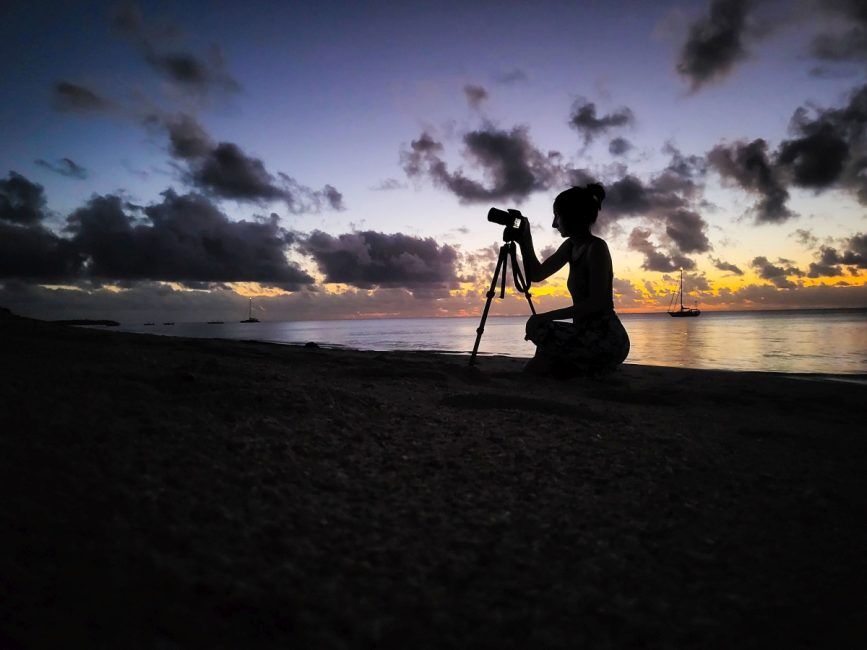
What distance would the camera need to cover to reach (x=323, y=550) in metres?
1.39

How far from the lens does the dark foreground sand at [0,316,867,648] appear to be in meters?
1.11

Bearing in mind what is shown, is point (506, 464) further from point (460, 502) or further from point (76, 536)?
point (76, 536)

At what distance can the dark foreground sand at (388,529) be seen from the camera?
1108 millimetres

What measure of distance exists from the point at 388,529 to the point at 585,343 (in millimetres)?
4984

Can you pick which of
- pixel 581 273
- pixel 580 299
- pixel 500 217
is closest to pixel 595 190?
pixel 581 273

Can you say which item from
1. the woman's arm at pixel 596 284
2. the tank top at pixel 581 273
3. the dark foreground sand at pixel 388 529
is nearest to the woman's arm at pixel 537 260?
the tank top at pixel 581 273

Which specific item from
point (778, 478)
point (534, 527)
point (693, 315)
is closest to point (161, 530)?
point (534, 527)

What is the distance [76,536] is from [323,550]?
0.68 m

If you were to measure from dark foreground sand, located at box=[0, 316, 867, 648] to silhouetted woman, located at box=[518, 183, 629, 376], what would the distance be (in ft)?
9.84

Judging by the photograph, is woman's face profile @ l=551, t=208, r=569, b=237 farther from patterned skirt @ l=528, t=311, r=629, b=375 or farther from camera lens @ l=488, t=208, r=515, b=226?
patterned skirt @ l=528, t=311, r=629, b=375

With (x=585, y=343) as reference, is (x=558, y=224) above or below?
above

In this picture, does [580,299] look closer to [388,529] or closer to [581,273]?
[581,273]

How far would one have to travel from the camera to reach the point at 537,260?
6.43 meters

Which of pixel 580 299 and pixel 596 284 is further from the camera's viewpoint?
pixel 580 299
